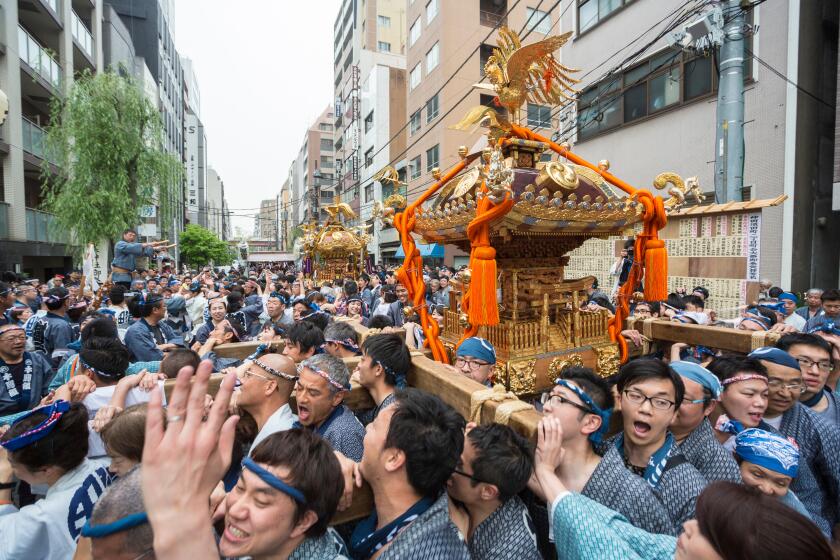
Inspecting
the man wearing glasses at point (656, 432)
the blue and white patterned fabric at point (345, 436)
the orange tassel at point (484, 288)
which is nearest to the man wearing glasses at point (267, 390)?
the blue and white patterned fabric at point (345, 436)

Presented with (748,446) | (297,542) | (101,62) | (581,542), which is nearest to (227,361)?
(297,542)

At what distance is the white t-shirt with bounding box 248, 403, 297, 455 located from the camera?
248 cm

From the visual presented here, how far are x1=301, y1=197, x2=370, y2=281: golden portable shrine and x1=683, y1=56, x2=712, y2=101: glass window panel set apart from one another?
1016 centimetres

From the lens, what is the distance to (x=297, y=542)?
4.87 ft

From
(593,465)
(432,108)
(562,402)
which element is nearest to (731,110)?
(562,402)

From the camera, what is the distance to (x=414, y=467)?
168cm

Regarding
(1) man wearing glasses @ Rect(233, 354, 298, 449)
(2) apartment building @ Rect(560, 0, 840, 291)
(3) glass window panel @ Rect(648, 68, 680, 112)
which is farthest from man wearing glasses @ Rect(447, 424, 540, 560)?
(3) glass window panel @ Rect(648, 68, 680, 112)

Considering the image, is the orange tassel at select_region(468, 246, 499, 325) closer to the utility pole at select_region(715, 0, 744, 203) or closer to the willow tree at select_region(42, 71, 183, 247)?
the utility pole at select_region(715, 0, 744, 203)

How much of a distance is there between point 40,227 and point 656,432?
61.7 feet

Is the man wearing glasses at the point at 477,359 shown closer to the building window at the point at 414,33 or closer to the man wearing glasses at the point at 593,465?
the man wearing glasses at the point at 593,465

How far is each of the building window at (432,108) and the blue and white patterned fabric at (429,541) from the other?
26.5 m

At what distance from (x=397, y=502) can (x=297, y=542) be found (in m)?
0.41

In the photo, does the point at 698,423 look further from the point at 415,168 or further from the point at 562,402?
the point at 415,168

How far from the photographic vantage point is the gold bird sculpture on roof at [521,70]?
421 centimetres
